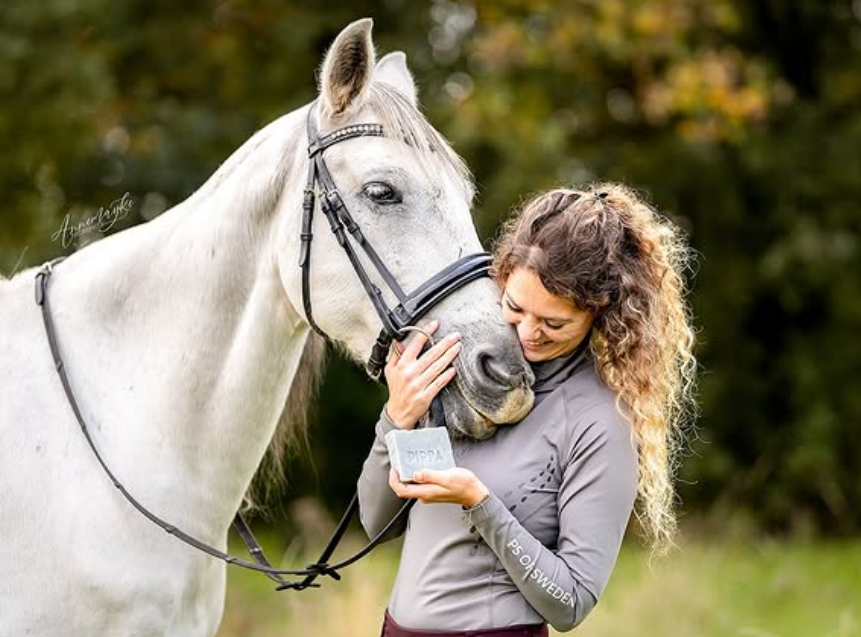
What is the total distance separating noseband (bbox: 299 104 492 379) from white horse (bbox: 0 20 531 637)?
0.09 feet

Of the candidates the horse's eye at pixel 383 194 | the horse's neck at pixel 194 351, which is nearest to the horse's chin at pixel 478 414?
the horse's eye at pixel 383 194

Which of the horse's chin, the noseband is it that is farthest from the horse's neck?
the horse's chin

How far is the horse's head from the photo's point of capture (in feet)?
8.40

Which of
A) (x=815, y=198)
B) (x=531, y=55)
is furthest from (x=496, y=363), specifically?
(x=815, y=198)

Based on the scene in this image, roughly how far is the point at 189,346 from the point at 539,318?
3.20 feet

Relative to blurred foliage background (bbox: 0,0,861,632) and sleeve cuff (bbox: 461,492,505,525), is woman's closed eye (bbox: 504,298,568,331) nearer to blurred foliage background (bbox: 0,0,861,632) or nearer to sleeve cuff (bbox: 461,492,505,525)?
sleeve cuff (bbox: 461,492,505,525)

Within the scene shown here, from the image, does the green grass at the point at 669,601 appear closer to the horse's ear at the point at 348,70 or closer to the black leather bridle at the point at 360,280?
the black leather bridle at the point at 360,280

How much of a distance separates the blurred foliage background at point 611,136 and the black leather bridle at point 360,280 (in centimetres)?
513

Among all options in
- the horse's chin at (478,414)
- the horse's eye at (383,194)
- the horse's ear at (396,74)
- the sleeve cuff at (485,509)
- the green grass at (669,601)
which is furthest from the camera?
the green grass at (669,601)

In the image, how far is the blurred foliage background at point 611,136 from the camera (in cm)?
826

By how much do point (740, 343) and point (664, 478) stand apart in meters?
8.68

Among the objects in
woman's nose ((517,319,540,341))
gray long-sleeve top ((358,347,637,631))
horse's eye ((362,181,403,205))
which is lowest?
gray long-sleeve top ((358,347,637,631))

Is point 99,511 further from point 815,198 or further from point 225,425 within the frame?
point 815,198

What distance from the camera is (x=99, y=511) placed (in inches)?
107
